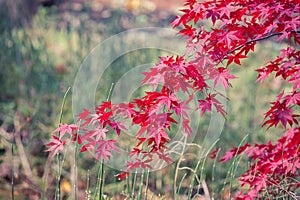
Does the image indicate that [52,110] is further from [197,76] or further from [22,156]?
[197,76]

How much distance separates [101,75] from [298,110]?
5.76 feet

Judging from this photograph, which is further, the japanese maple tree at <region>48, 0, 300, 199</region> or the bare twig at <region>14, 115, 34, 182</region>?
the bare twig at <region>14, 115, 34, 182</region>

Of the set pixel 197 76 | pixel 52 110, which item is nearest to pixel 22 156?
pixel 52 110

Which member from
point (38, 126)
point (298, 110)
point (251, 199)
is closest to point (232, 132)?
point (298, 110)

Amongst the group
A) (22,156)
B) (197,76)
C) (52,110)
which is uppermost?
(197,76)

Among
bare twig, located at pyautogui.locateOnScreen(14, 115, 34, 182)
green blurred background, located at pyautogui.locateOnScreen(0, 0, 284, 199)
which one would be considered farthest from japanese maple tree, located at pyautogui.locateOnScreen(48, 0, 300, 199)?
bare twig, located at pyautogui.locateOnScreen(14, 115, 34, 182)

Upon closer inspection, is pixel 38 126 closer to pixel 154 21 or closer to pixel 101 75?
pixel 101 75

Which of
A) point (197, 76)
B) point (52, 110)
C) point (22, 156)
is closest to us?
point (197, 76)

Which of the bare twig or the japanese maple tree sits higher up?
the japanese maple tree

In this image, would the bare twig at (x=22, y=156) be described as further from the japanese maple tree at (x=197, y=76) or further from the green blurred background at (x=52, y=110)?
the japanese maple tree at (x=197, y=76)

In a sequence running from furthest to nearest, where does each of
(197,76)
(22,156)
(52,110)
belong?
(52,110), (22,156), (197,76)

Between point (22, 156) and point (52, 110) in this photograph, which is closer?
point (22, 156)

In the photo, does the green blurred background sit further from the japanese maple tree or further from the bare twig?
the japanese maple tree

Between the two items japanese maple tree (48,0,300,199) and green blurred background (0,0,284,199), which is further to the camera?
green blurred background (0,0,284,199)
